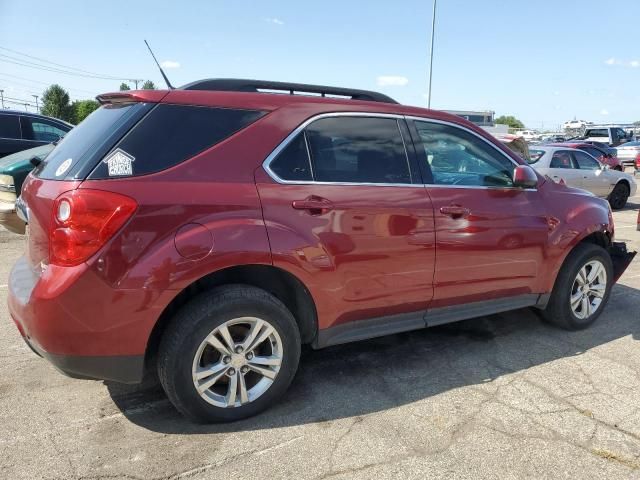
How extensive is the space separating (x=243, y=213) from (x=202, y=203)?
22 cm

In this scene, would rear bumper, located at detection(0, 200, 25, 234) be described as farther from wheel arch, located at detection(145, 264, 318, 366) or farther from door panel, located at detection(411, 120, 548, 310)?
door panel, located at detection(411, 120, 548, 310)

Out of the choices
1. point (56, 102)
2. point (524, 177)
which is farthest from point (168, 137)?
point (56, 102)

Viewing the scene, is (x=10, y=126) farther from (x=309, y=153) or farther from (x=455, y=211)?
(x=455, y=211)

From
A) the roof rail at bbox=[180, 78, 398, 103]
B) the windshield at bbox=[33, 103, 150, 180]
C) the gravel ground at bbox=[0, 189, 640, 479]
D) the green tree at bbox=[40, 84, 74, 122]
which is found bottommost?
the gravel ground at bbox=[0, 189, 640, 479]

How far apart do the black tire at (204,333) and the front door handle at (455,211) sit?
1.27 m

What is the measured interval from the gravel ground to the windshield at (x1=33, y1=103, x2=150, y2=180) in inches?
54.0

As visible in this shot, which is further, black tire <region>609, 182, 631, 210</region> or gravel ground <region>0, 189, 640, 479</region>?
black tire <region>609, 182, 631, 210</region>

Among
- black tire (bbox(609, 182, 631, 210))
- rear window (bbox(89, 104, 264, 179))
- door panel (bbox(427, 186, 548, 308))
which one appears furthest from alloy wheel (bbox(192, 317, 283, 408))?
black tire (bbox(609, 182, 631, 210))

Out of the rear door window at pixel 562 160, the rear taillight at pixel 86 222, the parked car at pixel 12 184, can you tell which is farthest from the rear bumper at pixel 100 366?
the rear door window at pixel 562 160

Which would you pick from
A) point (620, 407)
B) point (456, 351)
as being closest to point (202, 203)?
point (456, 351)

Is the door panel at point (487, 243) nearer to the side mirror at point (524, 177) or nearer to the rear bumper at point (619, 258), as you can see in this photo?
the side mirror at point (524, 177)

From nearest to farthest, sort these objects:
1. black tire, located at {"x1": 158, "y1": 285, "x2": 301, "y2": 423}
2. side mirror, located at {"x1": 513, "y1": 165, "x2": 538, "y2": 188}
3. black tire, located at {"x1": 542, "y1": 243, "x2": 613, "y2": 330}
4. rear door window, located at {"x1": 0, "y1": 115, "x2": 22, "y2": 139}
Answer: black tire, located at {"x1": 158, "y1": 285, "x2": 301, "y2": 423}, side mirror, located at {"x1": 513, "y1": 165, "x2": 538, "y2": 188}, black tire, located at {"x1": 542, "y1": 243, "x2": 613, "y2": 330}, rear door window, located at {"x1": 0, "y1": 115, "x2": 22, "y2": 139}

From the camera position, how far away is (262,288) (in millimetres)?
3018

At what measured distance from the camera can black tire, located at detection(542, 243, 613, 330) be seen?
13.9ft
